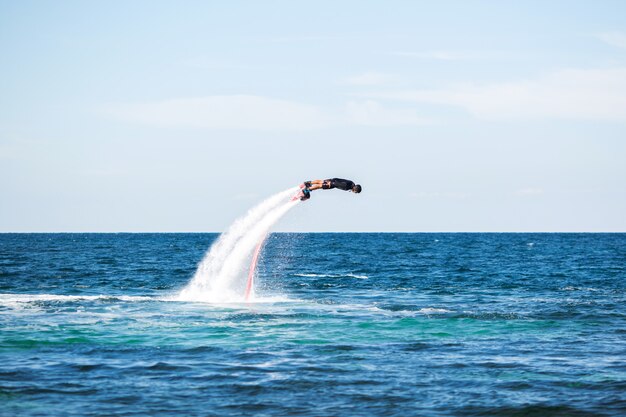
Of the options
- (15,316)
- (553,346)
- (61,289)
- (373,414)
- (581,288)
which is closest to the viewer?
(373,414)

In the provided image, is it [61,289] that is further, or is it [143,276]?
[143,276]

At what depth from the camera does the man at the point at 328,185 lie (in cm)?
3238

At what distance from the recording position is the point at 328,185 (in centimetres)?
3350

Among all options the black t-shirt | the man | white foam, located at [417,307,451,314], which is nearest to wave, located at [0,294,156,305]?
the man

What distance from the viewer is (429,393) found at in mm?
20312

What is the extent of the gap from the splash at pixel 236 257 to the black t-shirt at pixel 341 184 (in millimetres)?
4200

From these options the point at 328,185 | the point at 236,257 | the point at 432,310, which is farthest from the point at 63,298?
the point at 432,310

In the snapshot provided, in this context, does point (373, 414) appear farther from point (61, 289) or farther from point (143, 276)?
point (143, 276)

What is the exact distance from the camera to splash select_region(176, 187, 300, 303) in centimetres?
4009

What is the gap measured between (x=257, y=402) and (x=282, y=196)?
829 inches

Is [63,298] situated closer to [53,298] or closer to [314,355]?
[53,298]

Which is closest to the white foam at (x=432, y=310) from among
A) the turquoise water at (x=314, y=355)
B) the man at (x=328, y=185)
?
the turquoise water at (x=314, y=355)

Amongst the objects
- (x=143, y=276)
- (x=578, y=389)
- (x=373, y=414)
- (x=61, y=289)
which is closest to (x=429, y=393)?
(x=373, y=414)

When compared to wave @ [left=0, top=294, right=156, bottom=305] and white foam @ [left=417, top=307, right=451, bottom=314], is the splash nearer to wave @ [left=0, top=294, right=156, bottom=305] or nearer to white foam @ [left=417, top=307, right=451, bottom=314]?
wave @ [left=0, top=294, right=156, bottom=305]
